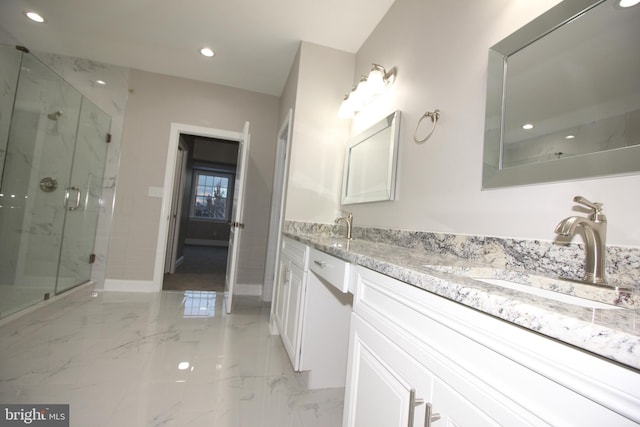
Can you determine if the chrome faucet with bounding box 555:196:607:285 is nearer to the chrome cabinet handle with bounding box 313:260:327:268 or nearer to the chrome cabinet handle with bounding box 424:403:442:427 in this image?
the chrome cabinet handle with bounding box 424:403:442:427

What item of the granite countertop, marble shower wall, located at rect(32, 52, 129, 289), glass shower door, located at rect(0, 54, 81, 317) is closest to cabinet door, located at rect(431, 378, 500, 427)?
the granite countertop

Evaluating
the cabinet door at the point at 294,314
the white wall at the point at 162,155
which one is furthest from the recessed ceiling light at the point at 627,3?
the white wall at the point at 162,155

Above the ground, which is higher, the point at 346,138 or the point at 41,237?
the point at 346,138

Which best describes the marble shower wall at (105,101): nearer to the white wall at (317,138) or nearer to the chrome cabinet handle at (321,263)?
the white wall at (317,138)

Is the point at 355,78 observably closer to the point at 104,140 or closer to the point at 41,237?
the point at 104,140

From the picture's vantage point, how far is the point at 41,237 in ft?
8.55

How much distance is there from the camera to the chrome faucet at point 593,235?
0.70 meters

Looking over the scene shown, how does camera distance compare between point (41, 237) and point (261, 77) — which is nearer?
point (41, 237)

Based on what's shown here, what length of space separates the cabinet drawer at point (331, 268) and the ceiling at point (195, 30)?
1831mm

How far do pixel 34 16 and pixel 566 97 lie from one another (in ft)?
12.4

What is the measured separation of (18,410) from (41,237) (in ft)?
6.24

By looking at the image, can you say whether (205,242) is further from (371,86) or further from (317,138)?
(371,86)

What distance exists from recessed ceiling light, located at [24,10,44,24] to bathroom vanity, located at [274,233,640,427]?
349 centimetres

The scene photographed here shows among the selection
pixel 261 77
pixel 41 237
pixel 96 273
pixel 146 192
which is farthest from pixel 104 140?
pixel 261 77
